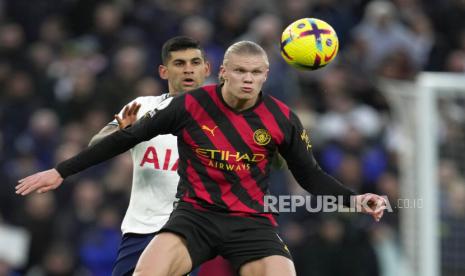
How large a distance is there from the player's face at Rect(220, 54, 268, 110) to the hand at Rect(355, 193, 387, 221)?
0.94m

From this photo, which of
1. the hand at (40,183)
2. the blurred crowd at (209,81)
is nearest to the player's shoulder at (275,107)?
the hand at (40,183)

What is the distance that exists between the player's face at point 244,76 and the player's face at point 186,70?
2.94 feet

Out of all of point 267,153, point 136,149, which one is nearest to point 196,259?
point 267,153

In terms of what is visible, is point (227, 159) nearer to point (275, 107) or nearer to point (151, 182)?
point (275, 107)

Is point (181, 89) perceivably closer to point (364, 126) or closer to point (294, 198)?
point (294, 198)

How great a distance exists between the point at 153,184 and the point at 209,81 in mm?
5508

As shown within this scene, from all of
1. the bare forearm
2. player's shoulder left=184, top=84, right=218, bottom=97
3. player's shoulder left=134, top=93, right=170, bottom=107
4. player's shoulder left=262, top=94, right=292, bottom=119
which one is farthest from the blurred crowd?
player's shoulder left=184, top=84, right=218, bottom=97

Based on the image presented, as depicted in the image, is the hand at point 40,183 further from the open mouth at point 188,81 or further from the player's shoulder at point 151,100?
the open mouth at point 188,81

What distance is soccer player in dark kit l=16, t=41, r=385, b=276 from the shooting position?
252 inches

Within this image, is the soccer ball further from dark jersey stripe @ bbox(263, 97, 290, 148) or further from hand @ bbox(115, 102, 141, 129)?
hand @ bbox(115, 102, 141, 129)

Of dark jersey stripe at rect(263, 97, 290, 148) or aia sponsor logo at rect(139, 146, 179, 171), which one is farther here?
aia sponsor logo at rect(139, 146, 179, 171)

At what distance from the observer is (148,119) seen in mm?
6504

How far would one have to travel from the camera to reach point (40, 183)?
6.43 m

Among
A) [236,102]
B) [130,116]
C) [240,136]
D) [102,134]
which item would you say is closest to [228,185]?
[240,136]
